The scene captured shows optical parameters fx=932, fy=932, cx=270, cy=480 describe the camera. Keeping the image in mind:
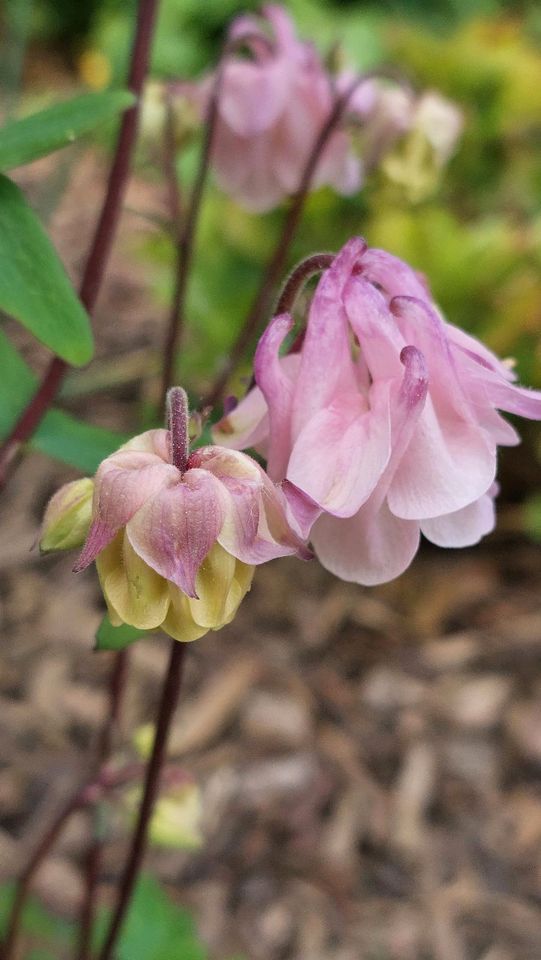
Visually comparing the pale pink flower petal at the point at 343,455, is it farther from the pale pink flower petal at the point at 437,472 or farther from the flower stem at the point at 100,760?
the flower stem at the point at 100,760

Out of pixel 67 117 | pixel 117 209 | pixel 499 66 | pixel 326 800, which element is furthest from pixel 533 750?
pixel 499 66

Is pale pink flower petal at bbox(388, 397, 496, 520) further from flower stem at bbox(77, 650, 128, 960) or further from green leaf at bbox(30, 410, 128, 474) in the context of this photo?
flower stem at bbox(77, 650, 128, 960)

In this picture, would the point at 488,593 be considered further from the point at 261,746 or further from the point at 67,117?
the point at 67,117

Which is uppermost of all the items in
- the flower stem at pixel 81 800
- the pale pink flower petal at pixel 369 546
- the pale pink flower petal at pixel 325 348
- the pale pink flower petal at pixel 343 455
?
the pale pink flower petal at pixel 325 348

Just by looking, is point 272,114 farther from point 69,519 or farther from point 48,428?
point 69,519

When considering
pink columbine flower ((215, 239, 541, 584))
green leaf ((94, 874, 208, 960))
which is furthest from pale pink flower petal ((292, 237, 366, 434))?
green leaf ((94, 874, 208, 960))

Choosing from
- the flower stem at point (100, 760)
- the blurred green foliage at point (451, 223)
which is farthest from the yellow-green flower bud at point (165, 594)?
the blurred green foliage at point (451, 223)

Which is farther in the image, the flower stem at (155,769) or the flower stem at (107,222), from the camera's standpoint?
the flower stem at (107,222)
